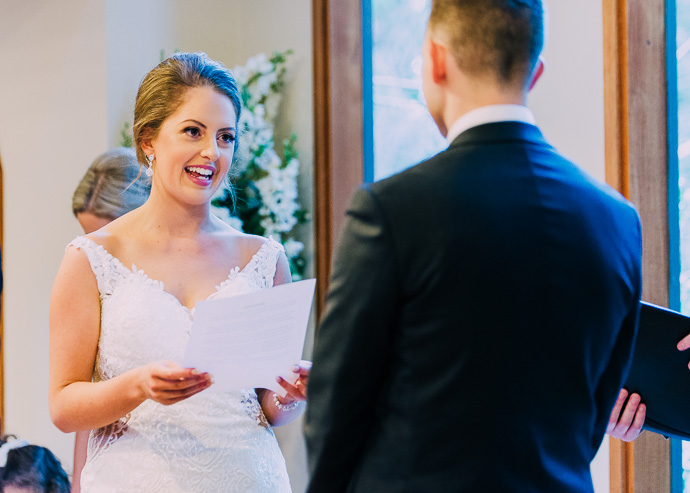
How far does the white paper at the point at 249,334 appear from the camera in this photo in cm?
150

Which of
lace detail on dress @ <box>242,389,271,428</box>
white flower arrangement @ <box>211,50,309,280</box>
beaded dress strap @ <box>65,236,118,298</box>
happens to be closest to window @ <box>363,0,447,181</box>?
white flower arrangement @ <box>211,50,309,280</box>

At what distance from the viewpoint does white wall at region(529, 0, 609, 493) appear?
2.69m

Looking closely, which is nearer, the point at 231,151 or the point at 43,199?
the point at 231,151

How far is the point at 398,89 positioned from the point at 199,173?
198cm

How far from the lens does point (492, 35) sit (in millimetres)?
1105

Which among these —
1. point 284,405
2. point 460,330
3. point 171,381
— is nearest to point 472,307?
point 460,330

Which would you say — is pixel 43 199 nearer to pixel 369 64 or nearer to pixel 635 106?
pixel 369 64

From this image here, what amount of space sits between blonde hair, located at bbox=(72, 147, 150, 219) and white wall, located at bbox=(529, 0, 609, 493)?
1507 mm

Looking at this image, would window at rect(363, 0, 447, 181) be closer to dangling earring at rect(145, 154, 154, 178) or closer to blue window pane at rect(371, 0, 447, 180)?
blue window pane at rect(371, 0, 447, 180)

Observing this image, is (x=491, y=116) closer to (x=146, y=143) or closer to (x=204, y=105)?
(x=204, y=105)

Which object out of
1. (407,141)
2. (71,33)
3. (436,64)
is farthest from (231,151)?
(71,33)

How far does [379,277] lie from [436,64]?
0.34 metres

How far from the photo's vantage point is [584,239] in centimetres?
110

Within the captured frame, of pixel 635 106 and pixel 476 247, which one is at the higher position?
pixel 635 106
